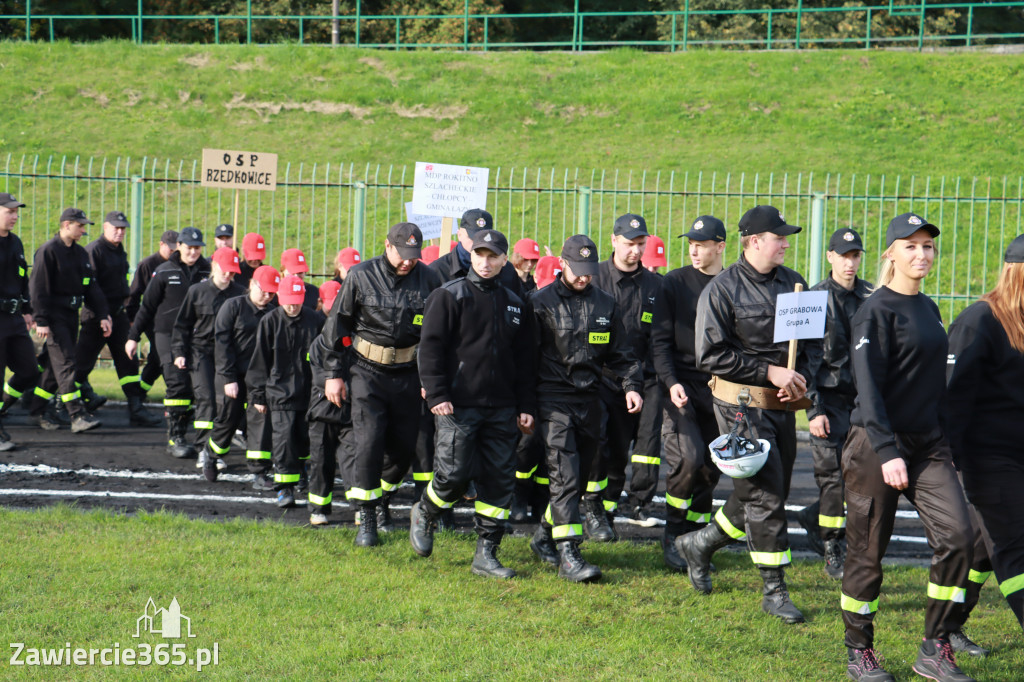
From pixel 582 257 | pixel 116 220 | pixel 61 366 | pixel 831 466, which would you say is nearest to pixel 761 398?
pixel 831 466

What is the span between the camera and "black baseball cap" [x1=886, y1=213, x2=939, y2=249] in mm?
4758

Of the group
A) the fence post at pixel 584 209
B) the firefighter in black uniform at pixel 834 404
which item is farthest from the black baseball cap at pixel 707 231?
the fence post at pixel 584 209

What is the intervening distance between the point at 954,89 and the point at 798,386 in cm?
2255

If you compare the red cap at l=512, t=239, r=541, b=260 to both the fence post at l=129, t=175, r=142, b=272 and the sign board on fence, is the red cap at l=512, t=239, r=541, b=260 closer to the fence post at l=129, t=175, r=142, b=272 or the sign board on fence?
the sign board on fence

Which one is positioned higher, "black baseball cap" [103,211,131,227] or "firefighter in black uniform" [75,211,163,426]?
"black baseball cap" [103,211,131,227]

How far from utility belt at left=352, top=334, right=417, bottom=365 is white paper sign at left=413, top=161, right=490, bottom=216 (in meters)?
3.12

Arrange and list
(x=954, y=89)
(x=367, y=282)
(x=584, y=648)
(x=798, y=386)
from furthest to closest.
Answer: (x=954, y=89)
(x=367, y=282)
(x=798, y=386)
(x=584, y=648)

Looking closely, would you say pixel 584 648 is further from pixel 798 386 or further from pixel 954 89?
pixel 954 89

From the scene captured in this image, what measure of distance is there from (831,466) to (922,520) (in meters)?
2.09

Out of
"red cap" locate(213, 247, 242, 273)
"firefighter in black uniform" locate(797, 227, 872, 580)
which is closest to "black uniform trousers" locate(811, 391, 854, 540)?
"firefighter in black uniform" locate(797, 227, 872, 580)

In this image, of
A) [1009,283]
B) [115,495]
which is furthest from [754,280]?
[115,495]

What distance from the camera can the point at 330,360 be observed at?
23.6 ft

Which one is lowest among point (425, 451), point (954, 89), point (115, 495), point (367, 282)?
point (115, 495)

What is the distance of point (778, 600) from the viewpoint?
226 inches
